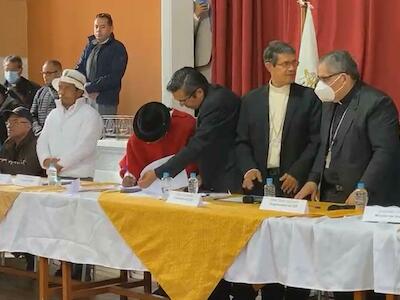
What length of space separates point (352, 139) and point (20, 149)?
7.76ft

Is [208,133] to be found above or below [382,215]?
above

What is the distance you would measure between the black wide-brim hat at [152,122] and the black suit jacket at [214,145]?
0.58 feet

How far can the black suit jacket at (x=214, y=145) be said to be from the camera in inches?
139

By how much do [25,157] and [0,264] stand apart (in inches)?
30.3

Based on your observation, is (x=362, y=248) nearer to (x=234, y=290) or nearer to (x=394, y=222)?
(x=394, y=222)

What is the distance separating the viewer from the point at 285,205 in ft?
9.43

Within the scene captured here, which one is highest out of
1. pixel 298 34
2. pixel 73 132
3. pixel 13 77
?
pixel 298 34

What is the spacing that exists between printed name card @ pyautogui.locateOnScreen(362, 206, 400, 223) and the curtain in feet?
6.90

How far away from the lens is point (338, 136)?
316 cm

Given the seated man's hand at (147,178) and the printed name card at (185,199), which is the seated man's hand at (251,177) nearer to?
the printed name card at (185,199)

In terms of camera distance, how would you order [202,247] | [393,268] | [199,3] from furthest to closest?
[199,3] → [202,247] → [393,268]

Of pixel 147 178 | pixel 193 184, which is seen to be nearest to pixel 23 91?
pixel 147 178

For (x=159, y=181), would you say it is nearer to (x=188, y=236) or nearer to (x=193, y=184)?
(x=193, y=184)

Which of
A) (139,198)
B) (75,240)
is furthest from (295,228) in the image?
(75,240)
